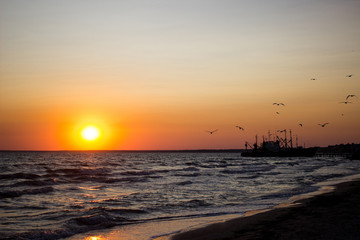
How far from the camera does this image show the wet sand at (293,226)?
445 inches

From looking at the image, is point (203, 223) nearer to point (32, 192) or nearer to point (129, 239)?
point (129, 239)

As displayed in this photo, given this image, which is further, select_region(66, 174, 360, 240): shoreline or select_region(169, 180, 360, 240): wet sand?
select_region(66, 174, 360, 240): shoreline

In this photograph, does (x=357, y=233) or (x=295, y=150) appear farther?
(x=295, y=150)

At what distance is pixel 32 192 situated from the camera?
1168 inches

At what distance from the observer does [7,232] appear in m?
14.4

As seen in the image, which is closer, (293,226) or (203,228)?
(293,226)

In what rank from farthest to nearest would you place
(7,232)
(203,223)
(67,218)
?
(67,218) < (203,223) < (7,232)

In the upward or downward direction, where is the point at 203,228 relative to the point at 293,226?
downward

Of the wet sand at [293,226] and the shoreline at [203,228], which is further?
the shoreline at [203,228]

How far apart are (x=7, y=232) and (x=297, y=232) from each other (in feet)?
36.2

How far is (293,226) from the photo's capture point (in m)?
12.9

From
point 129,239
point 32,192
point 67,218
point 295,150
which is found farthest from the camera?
point 295,150

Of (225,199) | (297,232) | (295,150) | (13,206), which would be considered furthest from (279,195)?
(295,150)

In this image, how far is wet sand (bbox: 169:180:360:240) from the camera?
11.3 metres
